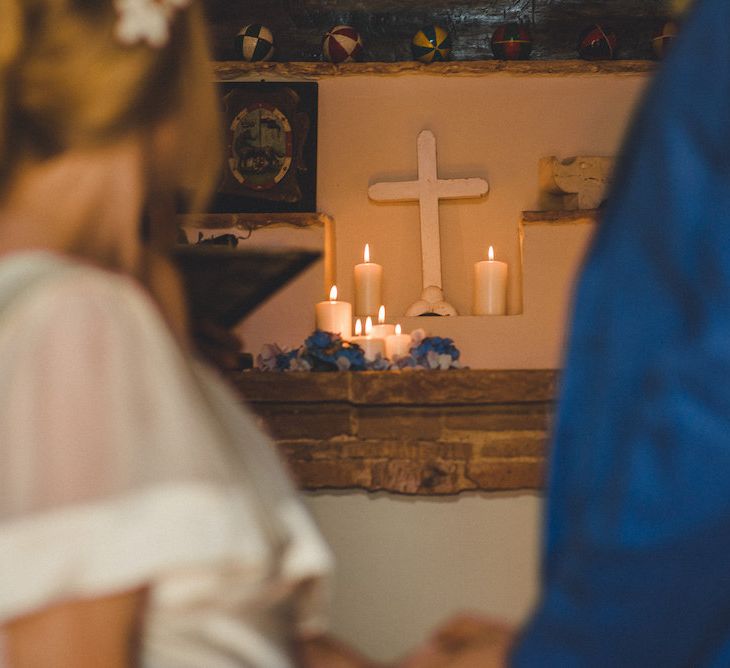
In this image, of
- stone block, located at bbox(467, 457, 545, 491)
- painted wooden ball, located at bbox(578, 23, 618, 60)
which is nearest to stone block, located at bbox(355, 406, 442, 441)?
stone block, located at bbox(467, 457, 545, 491)

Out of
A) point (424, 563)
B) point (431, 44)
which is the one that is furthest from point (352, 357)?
point (431, 44)

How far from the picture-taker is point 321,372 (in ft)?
6.51

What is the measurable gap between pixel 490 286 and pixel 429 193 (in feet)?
1.14

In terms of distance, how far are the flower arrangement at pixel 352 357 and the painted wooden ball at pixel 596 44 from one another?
1262mm

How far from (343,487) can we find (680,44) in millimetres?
1586

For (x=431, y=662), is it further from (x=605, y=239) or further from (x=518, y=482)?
(x=518, y=482)

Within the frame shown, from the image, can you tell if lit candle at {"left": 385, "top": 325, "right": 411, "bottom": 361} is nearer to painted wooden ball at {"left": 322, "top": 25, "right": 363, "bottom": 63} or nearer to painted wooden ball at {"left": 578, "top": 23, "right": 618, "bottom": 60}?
painted wooden ball at {"left": 322, "top": 25, "right": 363, "bottom": 63}

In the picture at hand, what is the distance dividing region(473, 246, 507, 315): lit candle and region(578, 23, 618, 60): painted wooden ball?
67cm

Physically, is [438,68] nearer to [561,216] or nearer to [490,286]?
[561,216]

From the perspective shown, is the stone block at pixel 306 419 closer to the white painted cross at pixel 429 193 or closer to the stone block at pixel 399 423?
the stone block at pixel 399 423

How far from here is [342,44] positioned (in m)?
2.82

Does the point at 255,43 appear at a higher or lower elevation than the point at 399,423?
higher

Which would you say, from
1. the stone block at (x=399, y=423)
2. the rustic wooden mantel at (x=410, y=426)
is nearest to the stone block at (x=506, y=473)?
the rustic wooden mantel at (x=410, y=426)

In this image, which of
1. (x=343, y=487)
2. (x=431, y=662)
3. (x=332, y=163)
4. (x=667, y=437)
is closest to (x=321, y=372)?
(x=343, y=487)
